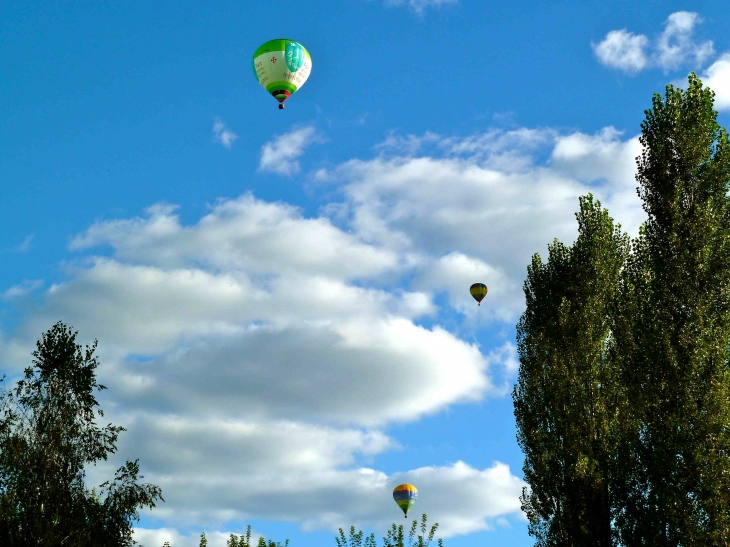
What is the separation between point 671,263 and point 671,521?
7.66 metres

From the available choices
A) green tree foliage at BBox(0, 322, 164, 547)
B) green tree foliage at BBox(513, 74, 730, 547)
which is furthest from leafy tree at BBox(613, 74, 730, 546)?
green tree foliage at BBox(0, 322, 164, 547)

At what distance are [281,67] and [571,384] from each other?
2133cm

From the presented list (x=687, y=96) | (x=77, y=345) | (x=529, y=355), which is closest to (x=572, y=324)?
(x=529, y=355)

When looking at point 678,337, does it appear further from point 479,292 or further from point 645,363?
point 479,292

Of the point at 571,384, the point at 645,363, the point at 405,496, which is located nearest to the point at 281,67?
the point at 571,384

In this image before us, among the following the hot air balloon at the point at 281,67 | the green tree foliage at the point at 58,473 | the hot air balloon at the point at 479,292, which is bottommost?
the green tree foliage at the point at 58,473

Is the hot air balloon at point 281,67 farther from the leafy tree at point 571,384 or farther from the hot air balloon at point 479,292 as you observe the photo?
the hot air balloon at point 479,292

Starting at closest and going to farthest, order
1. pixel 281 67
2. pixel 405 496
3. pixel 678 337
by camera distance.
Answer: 1. pixel 678 337
2. pixel 281 67
3. pixel 405 496

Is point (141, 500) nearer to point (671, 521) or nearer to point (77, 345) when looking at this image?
point (77, 345)

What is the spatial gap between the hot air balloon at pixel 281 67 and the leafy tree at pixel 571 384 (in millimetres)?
15826

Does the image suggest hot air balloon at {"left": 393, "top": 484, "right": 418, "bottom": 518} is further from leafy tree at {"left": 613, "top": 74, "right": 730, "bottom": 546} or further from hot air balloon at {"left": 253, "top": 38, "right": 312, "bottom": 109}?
leafy tree at {"left": 613, "top": 74, "right": 730, "bottom": 546}

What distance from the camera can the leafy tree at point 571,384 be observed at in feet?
99.4

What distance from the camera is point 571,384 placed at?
3222cm

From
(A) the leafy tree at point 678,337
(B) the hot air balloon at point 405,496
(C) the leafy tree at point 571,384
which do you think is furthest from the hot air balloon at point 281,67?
(B) the hot air balloon at point 405,496
